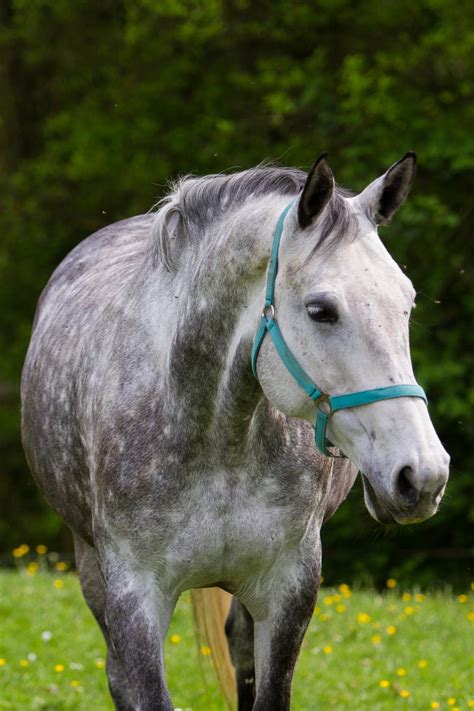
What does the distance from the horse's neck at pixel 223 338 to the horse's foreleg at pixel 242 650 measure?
135cm

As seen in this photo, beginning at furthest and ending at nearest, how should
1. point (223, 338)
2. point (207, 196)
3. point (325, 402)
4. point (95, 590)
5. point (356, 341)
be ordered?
point (95, 590) → point (207, 196) → point (223, 338) → point (325, 402) → point (356, 341)

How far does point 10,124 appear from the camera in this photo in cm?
1505

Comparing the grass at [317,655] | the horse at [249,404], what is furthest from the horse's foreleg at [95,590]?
the horse at [249,404]

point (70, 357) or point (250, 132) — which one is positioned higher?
point (70, 357)

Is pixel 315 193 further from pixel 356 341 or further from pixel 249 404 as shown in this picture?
pixel 249 404

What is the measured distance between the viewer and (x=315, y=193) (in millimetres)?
2822

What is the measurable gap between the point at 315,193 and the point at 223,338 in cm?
59

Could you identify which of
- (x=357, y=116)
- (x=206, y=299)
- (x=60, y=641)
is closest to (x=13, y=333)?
(x=357, y=116)

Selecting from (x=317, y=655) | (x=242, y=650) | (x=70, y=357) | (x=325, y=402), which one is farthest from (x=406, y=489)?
(x=317, y=655)

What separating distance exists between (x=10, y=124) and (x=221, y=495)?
1275 centimetres

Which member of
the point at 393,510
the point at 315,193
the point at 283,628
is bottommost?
the point at 283,628

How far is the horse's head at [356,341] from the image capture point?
102 inches

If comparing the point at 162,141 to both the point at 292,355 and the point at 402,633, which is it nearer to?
the point at 402,633

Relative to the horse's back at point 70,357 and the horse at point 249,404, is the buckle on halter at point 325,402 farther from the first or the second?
the horse's back at point 70,357
